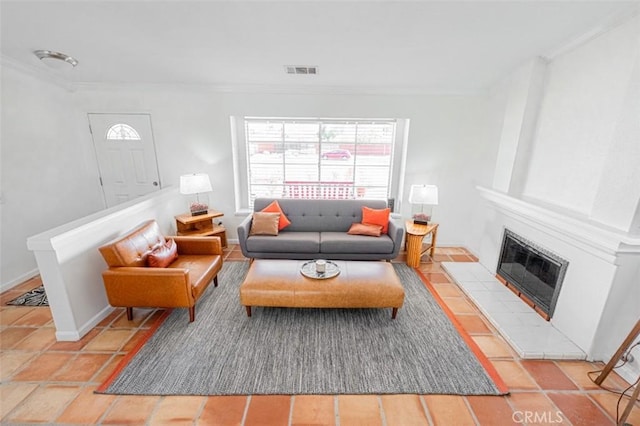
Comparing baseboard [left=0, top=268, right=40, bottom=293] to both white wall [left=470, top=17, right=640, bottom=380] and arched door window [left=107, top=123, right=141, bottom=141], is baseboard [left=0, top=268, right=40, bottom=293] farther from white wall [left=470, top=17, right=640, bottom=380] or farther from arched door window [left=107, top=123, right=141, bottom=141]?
white wall [left=470, top=17, right=640, bottom=380]

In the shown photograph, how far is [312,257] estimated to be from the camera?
3559 mm

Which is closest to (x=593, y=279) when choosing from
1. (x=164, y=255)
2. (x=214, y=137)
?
(x=164, y=255)

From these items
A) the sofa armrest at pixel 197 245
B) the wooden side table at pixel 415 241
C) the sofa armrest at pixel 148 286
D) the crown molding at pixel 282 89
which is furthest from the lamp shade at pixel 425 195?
the sofa armrest at pixel 148 286

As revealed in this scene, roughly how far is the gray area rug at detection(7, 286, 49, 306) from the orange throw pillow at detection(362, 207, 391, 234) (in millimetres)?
3980

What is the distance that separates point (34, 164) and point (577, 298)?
635cm

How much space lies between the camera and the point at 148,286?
235 cm

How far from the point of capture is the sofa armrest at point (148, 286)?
233 centimetres

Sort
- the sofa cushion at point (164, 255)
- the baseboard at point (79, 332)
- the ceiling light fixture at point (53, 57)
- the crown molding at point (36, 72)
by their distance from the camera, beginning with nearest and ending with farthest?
the baseboard at point (79, 332) → the sofa cushion at point (164, 255) → the ceiling light fixture at point (53, 57) → the crown molding at point (36, 72)

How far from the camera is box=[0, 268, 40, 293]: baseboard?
3042 millimetres

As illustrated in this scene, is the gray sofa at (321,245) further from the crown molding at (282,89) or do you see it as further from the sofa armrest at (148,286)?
the crown molding at (282,89)

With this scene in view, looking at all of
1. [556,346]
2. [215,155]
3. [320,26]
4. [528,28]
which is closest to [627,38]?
[528,28]

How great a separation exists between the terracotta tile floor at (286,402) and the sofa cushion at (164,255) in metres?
0.78

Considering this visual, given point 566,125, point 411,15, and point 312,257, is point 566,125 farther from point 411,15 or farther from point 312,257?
point 312,257

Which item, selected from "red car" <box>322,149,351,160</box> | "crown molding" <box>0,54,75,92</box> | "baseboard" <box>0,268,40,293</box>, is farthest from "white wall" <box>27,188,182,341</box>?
"red car" <box>322,149,351,160</box>
